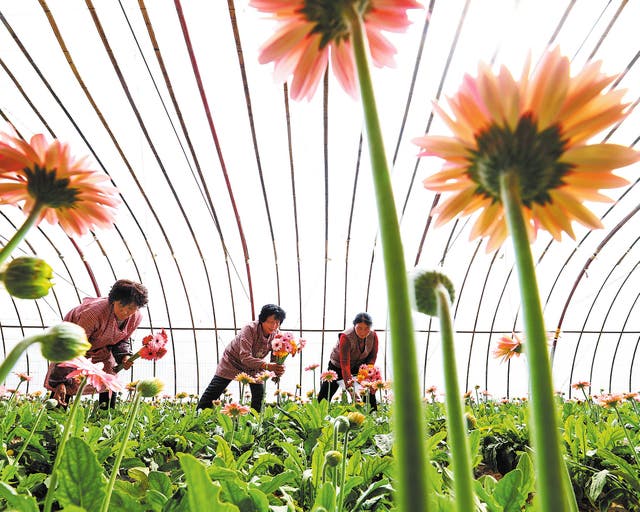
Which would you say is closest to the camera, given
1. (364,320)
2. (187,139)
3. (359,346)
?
(364,320)

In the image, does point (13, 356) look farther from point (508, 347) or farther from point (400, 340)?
point (508, 347)

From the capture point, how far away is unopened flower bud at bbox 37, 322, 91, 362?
548mm

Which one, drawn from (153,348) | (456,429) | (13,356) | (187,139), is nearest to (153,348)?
(153,348)

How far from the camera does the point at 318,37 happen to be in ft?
1.57

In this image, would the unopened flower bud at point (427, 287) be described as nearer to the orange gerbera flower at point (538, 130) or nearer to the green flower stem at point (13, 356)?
the orange gerbera flower at point (538, 130)

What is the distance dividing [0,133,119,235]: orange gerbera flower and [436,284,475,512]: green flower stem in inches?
24.9

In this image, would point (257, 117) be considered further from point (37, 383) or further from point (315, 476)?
point (37, 383)

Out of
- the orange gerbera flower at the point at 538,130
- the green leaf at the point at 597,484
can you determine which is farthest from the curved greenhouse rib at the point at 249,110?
the orange gerbera flower at the point at 538,130

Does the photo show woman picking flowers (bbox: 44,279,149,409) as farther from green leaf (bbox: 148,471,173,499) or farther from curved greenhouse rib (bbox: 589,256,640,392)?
curved greenhouse rib (bbox: 589,256,640,392)

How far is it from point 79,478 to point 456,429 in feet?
2.29

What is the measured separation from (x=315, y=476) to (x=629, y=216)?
10.5 metres

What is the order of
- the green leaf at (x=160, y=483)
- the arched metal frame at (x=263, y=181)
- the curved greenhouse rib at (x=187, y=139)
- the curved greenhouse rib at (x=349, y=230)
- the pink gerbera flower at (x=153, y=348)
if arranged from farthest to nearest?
the curved greenhouse rib at (x=349, y=230), the arched metal frame at (x=263, y=181), the curved greenhouse rib at (x=187, y=139), the pink gerbera flower at (x=153, y=348), the green leaf at (x=160, y=483)

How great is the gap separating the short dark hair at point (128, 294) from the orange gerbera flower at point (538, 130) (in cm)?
357

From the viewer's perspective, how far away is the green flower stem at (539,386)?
259mm
